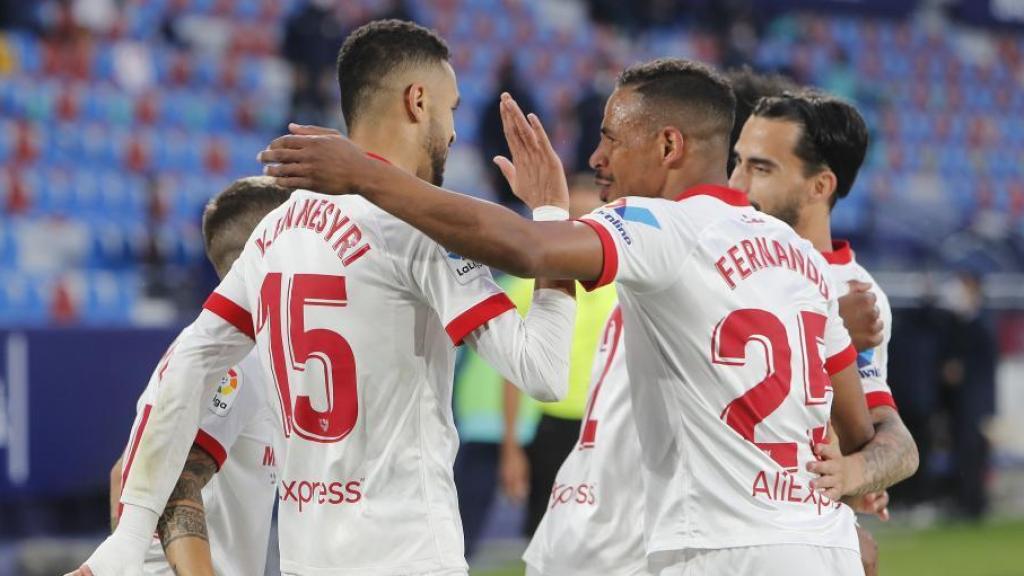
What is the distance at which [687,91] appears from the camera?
352 cm

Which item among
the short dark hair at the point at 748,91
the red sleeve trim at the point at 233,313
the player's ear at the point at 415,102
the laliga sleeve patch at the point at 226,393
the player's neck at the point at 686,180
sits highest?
the short dark hair at the point at 748,91

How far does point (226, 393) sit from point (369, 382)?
2.11 ft

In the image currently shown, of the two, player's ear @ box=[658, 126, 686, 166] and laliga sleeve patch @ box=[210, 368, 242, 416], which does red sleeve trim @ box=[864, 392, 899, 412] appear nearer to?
player's ear @ box=[658, 126, 686, 166]

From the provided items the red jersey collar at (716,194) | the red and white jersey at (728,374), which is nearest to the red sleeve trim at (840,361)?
the red and white jersey at (728,374)

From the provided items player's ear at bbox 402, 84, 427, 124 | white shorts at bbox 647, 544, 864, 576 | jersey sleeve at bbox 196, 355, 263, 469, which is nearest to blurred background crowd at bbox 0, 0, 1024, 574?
jersey sleeve at bbox 196, 355, 263, 469

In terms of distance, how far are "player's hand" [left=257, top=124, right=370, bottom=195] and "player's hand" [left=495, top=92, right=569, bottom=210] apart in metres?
0.44

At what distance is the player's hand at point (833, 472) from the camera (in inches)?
134

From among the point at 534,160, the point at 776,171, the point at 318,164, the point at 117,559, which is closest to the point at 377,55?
the point at 534,160

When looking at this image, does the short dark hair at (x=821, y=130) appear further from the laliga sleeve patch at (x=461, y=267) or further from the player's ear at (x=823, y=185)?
the laliga sleeve patch at (x=461, y=267)

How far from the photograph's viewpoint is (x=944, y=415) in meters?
12.3

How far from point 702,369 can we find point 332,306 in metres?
0.88

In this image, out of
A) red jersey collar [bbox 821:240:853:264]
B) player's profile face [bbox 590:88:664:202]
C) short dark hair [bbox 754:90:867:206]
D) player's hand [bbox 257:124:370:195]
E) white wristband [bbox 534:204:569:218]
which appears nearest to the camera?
player's hand [bbox 257:124:370:195]

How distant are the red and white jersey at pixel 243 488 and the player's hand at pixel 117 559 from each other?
0.34m

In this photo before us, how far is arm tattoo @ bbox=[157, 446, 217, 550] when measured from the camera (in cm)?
347
